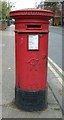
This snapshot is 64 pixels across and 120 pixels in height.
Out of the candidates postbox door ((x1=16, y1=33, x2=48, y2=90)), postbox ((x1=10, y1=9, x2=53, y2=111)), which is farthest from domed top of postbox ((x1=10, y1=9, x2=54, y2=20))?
postbox door ((x1=16, y1=33, x2=48, y2=90))

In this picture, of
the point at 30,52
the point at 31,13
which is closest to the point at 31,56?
the point at 30,52

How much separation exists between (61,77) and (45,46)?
265cm

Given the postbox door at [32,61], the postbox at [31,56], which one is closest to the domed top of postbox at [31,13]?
the postbox at [31,56]

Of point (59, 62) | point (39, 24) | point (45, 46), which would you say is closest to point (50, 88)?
point (45, 46)

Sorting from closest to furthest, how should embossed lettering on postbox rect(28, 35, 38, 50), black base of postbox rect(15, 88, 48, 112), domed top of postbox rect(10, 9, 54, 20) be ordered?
domed top of postbox rect(10, 9, 54, 20), embossed lettering on postbox rect(28, 35, 38, 50), black base of postbox rect(15, 88, 48, 112)

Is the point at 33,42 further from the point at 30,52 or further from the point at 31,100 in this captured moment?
the point at 31,100

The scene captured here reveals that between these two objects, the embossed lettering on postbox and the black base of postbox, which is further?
the black base of postbox

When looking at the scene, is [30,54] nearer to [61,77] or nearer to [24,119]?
[24,119]

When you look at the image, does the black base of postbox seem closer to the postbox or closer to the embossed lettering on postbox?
the postbox

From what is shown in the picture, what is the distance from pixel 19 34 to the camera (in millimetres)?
3986

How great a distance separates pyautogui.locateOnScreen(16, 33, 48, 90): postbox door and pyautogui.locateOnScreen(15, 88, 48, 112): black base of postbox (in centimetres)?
8

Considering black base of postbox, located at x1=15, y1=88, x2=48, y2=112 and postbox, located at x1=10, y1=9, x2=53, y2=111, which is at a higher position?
postbox, located at x1=10, y1=9, x2=53, y2=111

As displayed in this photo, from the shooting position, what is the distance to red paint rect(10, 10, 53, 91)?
387 cm

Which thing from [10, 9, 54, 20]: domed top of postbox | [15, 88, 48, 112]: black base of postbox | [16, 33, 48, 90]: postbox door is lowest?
[15, 88, 48, 112]: black base of postbox
